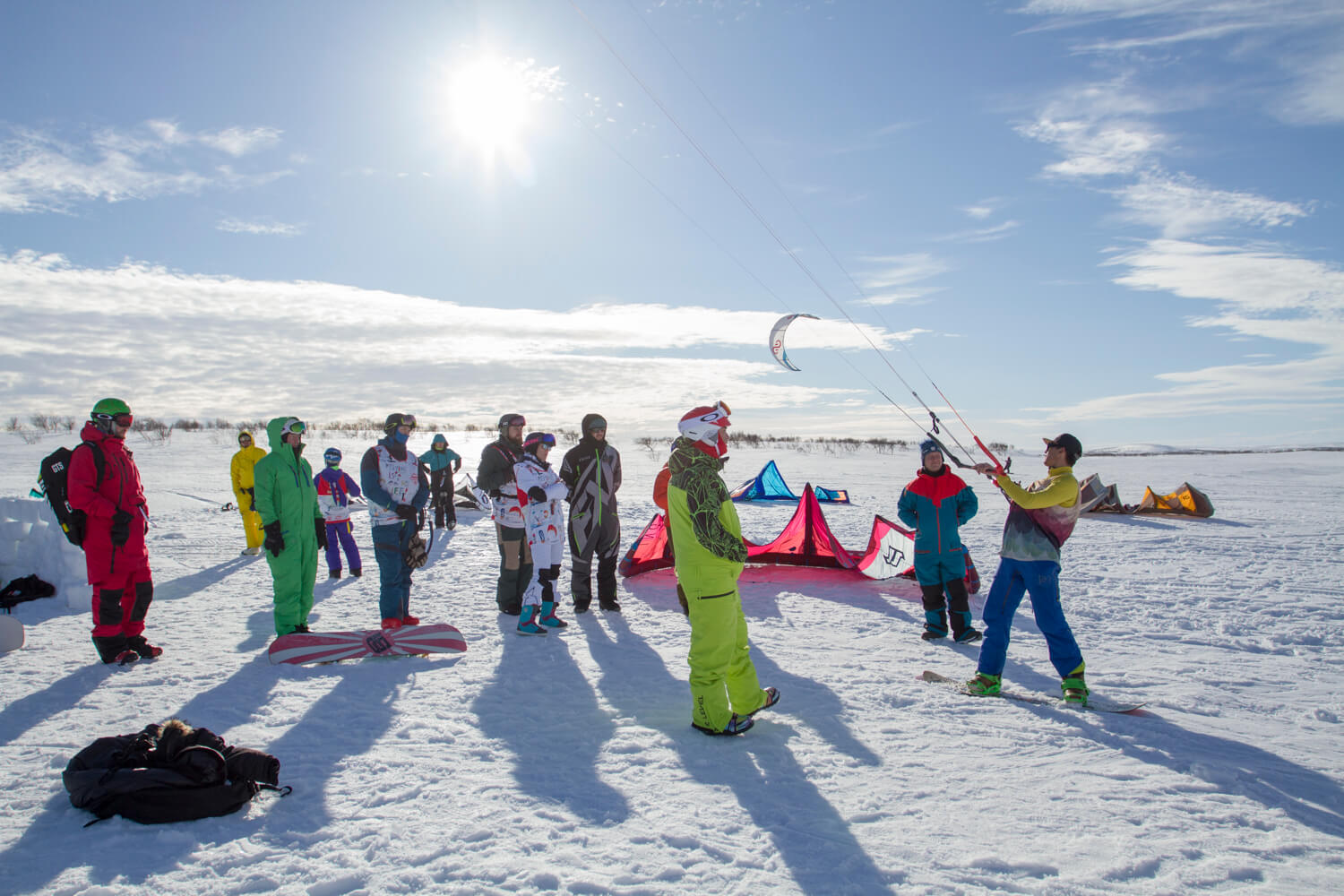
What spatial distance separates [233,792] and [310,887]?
81 cm

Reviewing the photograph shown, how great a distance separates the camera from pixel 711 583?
4129 millimetres

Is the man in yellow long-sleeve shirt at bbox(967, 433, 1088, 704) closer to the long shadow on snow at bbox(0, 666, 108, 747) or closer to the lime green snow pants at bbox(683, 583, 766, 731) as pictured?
the lime green snow pants at bbox(683, 583, 766, 731)

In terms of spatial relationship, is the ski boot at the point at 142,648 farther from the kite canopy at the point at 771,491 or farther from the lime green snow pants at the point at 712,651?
the kite canopy at the point at 771,491

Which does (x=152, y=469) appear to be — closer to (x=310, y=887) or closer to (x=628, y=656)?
(x=628, y=656)

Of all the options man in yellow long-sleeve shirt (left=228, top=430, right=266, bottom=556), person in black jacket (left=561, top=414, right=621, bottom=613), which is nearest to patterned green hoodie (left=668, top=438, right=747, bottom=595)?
person in black jacket (left=561, top=414, right=621, bottom=613)

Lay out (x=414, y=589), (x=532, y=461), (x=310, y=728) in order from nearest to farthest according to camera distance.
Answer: (x=310, y=728), (x=532, y=461), (x=414, y=589)

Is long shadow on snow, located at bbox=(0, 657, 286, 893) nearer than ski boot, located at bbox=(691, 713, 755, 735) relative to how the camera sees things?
Yes

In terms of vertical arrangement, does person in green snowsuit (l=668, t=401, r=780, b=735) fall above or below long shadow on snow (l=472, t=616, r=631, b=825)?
above

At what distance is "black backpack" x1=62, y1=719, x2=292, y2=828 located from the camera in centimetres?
309

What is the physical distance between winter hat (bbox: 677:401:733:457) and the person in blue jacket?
2745mm

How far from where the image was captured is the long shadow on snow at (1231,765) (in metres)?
3.29

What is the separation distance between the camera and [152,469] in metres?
21.6

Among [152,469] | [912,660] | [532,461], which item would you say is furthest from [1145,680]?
[152,469]

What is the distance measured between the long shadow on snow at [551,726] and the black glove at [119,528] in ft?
9.49
